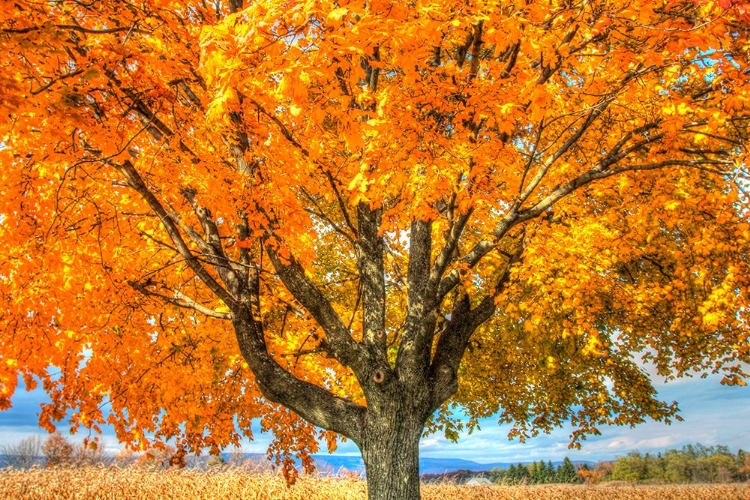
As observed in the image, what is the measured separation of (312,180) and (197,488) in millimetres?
7701

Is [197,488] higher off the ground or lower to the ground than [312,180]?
lower

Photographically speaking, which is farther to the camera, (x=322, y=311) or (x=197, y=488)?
(x=197, y=488)

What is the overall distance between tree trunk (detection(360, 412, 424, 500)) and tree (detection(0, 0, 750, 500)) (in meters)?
0.03

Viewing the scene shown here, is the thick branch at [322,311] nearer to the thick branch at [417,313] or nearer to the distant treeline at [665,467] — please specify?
the thick branch at [417,313]

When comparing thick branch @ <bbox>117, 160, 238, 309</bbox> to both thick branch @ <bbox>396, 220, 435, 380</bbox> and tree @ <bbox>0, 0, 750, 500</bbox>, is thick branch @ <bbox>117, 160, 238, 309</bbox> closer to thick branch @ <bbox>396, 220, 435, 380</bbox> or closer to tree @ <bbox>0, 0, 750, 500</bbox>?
tree @ <bbox>0, 0, 750, 500</bbox>

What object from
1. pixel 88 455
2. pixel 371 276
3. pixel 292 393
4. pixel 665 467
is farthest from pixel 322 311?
pixel 665 467

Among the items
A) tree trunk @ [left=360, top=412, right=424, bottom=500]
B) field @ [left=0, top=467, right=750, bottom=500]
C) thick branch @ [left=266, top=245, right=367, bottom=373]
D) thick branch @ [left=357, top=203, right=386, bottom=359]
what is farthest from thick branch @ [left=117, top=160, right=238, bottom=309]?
field @ [left=0, top=467, right=750, bottom=500]

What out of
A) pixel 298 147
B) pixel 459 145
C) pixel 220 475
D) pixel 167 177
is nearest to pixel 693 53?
pixel 459 145

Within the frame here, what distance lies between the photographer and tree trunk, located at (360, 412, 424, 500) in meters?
6.15

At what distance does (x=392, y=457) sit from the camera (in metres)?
6.26

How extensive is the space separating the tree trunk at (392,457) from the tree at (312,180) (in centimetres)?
3

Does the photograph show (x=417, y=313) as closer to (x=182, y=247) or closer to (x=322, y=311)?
(x=322, y=311)

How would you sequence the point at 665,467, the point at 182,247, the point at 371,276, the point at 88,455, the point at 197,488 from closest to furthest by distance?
the point at 182,247
the point at 371,276
the point at 197,488
the point at 88,455
the point at 665,467

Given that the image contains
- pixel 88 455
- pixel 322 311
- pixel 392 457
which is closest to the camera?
pixel 392 457
